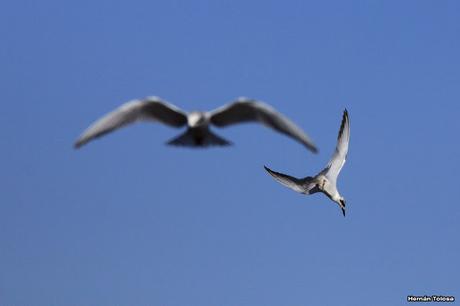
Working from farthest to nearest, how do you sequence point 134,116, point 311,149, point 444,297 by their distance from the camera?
point 444,297 < point 134,116 < point 311,149

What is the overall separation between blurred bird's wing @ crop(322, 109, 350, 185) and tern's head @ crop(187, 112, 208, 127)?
9.53 metres

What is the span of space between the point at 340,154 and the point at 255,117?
28.8ft

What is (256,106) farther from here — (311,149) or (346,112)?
(346,112)

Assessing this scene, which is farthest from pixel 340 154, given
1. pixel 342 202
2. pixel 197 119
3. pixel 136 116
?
pixel 136 116

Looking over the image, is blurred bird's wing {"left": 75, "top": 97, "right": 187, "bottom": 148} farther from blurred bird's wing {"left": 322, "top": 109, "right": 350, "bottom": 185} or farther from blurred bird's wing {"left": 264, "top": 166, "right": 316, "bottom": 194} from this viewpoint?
blurred bird's wing {"left": 322, "top": 109, "right": 350, "bottom": 185}

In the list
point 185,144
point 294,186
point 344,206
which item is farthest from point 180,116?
point 344,206

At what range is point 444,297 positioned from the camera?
29.6 m

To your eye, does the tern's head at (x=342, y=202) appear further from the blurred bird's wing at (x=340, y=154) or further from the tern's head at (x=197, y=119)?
the tern's head at (x=197, y=119)

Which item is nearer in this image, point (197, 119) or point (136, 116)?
point (197, 119)

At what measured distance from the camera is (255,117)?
23.7 meters

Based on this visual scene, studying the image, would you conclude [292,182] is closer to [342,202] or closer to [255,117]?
[342,202]

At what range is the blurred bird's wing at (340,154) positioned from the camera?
103ft

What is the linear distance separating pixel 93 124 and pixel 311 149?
581cm

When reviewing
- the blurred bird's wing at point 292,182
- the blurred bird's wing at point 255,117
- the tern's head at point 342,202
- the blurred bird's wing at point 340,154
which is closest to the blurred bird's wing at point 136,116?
the blurred bird's wing at point 255,117
